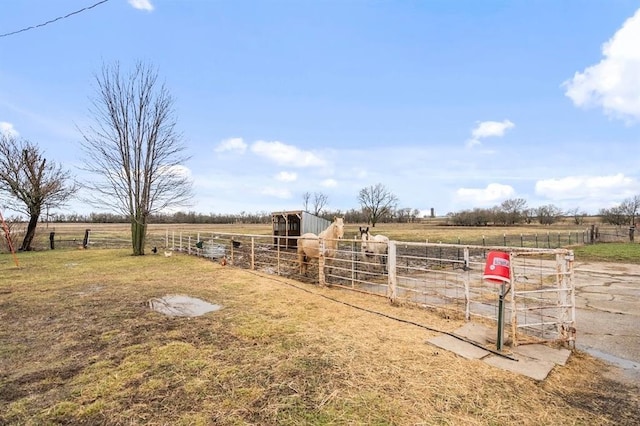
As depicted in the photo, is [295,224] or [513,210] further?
[513,210]

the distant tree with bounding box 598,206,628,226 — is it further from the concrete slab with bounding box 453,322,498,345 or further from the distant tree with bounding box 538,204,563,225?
the concrete slab with bounding box 453,322,498,345

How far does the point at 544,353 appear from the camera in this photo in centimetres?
333

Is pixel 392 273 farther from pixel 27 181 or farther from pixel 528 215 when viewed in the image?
pixel 528 215

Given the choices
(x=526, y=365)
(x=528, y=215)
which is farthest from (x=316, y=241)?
(x=528, y=215)

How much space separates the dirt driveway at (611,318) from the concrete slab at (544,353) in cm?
40

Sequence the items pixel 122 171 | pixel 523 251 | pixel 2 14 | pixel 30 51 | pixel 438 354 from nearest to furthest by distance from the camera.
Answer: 1. pixel 438 354
2. pixel 523 251
3. pixel 2 14
4. pixel 30 51
5. pixel 122 171

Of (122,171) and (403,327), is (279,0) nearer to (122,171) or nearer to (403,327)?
(403,327)

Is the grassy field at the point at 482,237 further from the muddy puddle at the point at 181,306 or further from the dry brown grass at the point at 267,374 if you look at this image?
the dry brown grass at the point at 267,374

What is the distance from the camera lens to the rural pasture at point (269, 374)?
220 centimetres

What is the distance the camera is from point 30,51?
8.37 m

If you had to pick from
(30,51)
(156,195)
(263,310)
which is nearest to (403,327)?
(263,310)

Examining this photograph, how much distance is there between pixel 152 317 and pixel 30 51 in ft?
29.0

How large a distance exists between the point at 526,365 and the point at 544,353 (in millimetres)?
527

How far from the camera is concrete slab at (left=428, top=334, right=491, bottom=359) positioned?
10.7 feet
